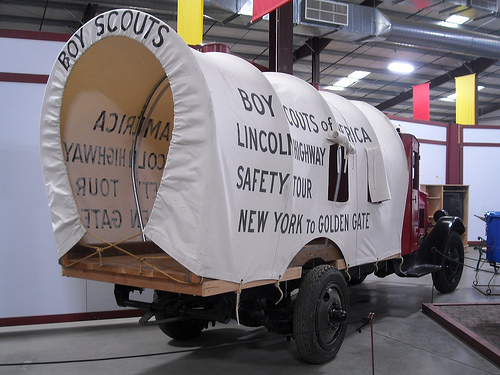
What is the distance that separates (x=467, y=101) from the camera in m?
20.0

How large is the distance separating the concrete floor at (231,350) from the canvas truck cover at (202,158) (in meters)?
1.12

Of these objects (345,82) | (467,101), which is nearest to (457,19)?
(467,101)

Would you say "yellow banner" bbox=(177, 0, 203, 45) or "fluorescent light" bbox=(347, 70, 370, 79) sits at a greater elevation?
"fluorescent light" bbox=(347, 70, 370, 79)

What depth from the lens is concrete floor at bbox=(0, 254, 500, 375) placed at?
504cm

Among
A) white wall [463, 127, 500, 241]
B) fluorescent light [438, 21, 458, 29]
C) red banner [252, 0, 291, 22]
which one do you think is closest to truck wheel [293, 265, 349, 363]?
red banner [252, 0, 291, 22]

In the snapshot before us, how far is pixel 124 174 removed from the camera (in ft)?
17.7

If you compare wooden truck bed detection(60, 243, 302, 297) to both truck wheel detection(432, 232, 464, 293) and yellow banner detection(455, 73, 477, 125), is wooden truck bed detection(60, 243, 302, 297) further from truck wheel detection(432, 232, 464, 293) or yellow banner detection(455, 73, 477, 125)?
yellow banner detection(455, 73, 477, 125)

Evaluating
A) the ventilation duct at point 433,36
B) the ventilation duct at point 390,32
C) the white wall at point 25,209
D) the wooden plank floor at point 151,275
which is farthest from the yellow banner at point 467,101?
the wooden plank floor at point 151,275

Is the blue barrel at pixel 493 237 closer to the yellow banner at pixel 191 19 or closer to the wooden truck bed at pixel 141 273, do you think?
the wooden truck bed at pixel 141 273

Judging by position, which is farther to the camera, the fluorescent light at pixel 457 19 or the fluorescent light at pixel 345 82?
the fluorescent light at pixel 345 82

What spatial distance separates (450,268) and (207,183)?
6.61m

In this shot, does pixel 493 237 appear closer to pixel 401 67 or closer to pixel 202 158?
pixel 202 158

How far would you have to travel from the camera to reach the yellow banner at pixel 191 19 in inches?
367

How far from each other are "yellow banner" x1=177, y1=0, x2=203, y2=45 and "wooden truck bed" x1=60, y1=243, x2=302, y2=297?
17.4 ft
